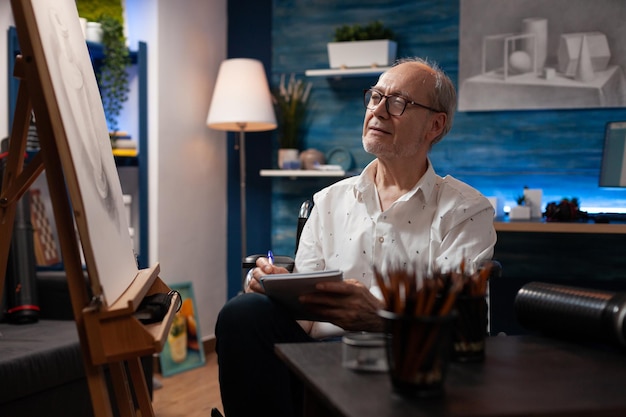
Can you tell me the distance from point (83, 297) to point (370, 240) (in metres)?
0.96

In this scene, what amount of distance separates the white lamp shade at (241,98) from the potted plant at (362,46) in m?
0.42

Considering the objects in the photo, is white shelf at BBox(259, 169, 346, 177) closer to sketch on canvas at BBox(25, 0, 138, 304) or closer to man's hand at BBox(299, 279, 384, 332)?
sketch on canvas at BBox(25, 0, 138, 304)

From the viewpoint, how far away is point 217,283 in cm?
454

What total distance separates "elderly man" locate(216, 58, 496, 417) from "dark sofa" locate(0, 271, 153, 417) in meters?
0.86

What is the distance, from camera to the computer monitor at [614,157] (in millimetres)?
3656

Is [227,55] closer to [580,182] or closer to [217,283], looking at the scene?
[217,283]

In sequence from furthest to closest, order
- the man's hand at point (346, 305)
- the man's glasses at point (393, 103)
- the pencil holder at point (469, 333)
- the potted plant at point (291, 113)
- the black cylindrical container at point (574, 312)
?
the potted plant at point (291, 113) → the man's glasses at point (393, 103) → the man's hand at point (346, 305) → the black cylindrical container at point (574, 312) → the pencil holder at point (469, 333)

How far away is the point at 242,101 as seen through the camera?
4.02 metres

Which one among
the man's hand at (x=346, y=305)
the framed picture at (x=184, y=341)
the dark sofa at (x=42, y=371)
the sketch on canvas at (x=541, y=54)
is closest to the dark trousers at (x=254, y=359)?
the man's hand at (x=346, y=305)

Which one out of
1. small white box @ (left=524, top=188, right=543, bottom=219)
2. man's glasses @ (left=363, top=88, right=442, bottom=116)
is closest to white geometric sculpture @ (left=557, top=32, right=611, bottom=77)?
small white box @ (left=524, top=188, right=543, bottom=219)

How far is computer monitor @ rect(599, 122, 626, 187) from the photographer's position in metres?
3.66

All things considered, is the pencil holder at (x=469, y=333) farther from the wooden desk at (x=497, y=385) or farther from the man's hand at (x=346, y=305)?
the man's hand at (x=346, y=305)

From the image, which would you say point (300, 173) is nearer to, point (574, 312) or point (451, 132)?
point (451, 132)

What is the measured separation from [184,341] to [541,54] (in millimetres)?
Answer: 2432
